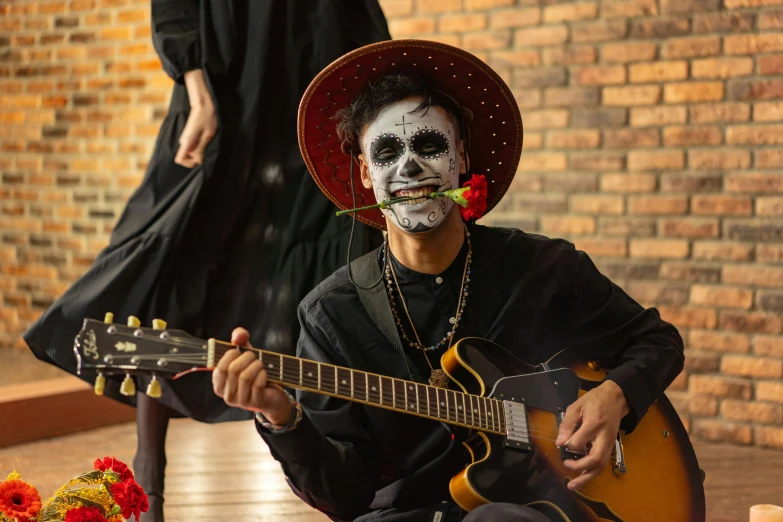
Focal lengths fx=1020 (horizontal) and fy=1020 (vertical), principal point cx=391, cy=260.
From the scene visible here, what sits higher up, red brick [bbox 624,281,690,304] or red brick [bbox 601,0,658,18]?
red brick [bbox 601,0,658,18]

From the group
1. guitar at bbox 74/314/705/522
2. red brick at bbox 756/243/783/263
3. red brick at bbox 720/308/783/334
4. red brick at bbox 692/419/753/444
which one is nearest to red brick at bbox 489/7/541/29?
red brick at bbox 756/243/783/263

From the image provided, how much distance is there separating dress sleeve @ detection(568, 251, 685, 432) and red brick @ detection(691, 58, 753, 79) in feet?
6.50

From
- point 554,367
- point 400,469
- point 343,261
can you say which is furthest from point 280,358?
point 343,261

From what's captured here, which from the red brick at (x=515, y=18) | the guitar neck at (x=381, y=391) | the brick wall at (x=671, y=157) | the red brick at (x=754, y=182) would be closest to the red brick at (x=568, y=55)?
the brick wall at (x=671, y=157)

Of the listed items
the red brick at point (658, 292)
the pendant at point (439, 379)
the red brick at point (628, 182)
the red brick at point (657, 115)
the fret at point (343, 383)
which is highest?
the red brick at point (657, 115)

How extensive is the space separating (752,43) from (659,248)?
33.1 inches

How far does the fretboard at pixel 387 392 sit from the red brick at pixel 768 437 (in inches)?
94.7

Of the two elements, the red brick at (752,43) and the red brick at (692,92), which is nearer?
the red brick at (752,43)

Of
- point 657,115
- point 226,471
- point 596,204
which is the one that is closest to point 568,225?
point 596,204

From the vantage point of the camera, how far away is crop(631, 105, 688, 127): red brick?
3926mm

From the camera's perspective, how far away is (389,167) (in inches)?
76.4

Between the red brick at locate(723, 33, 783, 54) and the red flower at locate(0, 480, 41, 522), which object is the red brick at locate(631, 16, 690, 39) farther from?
the red flower at locate(0, 480, 41, 522)

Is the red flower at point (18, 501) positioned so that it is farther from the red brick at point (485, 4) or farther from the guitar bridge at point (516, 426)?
the red brick at point (485, 4)

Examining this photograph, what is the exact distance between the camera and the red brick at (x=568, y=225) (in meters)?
4.16
